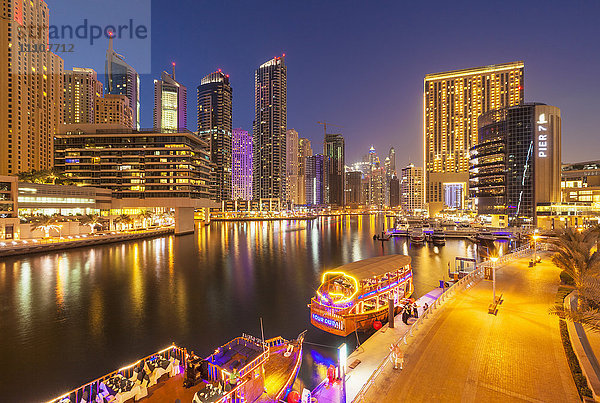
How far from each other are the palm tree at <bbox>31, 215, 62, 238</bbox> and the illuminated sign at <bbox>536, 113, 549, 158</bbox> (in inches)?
5657

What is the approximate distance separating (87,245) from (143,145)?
3978 centimetres

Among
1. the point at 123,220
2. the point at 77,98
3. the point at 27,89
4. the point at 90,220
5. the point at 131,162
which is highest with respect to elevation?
the point at 77,98

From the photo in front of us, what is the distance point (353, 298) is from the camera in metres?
20.5

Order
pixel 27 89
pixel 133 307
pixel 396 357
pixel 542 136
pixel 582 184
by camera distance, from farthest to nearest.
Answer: pixel 27 89 < pixel 582 184 < pixel 542 136 < pixel 133 307 < pixel 396 357

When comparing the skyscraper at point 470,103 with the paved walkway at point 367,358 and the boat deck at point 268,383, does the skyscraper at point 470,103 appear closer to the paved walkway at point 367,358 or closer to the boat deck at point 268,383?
the paved walkway at point 367,358

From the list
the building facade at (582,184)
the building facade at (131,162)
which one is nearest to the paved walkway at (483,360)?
the building facade at (131,162)

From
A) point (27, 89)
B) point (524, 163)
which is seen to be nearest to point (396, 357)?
point (524, 163)

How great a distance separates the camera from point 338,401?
36.3ft

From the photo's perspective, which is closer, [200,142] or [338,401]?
[338,401]

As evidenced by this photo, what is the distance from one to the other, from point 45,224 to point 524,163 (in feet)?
464

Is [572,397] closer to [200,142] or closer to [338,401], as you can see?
[338,401]

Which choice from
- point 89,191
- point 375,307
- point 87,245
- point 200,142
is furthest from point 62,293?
point 200,142

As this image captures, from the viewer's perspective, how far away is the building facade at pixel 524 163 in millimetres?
92875

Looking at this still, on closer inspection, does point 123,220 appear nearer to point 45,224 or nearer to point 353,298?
point 45,224
